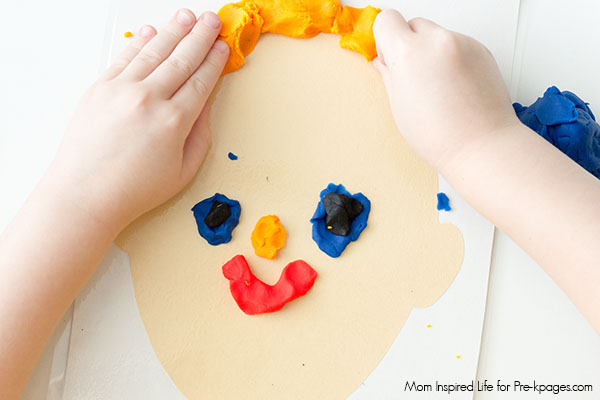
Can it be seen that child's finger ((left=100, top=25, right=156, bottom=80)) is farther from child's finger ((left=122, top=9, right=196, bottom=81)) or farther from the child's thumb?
the child's thumb

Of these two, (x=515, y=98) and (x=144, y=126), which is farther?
(x=515, y=98)

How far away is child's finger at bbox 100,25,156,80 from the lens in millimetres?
702

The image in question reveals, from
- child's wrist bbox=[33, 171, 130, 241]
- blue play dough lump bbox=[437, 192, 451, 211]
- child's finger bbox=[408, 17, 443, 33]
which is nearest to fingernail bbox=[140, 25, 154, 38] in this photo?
child's wrist bbox=[33, 171, 130, 241]

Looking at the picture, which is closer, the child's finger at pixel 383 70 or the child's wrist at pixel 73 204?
the child's wrist at pixel 73 204

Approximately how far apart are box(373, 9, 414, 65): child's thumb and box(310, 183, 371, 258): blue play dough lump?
0.63 ft

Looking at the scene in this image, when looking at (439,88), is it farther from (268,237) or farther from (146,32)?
(146,32)

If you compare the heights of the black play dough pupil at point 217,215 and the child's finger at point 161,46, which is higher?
the child's finger at point 161,46

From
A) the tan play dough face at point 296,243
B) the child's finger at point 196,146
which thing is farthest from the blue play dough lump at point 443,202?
the child's finger at point 196,146

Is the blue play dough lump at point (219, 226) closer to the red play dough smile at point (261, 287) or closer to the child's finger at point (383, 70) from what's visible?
the red play dough smile at point (261, 287)

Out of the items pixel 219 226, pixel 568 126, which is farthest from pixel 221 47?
pixel 568 126

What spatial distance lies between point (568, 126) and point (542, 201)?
0.50 ft

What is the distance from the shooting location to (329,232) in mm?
727

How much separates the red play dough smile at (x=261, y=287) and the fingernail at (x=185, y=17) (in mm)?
326

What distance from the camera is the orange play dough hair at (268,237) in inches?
28.2
